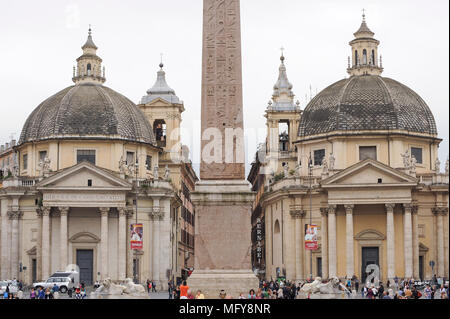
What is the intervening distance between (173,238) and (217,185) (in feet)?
159

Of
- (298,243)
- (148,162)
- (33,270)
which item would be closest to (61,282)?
(33,270)

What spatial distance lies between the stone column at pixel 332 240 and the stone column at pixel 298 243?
3542 mm

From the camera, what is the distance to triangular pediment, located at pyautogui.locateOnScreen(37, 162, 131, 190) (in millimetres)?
73125

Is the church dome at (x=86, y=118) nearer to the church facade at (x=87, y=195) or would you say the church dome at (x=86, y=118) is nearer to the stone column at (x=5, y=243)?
the church facade at (x=87, y=195)

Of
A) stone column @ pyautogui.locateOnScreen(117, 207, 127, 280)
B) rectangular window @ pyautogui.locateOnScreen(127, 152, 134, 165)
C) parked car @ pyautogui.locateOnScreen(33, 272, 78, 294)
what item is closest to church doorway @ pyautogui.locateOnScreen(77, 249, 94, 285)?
stone column @ pyautogui.locateOnScreen(117, 207, 127, 280)

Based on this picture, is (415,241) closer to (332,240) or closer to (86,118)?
(332,240)

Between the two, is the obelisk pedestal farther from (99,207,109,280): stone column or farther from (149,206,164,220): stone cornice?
(149,206,164,220): stone cornice

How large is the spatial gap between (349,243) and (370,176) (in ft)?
16.6

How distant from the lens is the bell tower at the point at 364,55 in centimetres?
8262

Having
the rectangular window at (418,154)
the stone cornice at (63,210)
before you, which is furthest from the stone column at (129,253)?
the rectangular window at (418,154)

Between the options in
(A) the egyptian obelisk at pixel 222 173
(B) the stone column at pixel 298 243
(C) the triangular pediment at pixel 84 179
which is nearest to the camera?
(A) the egyptian obelisk at pixel 222 173
